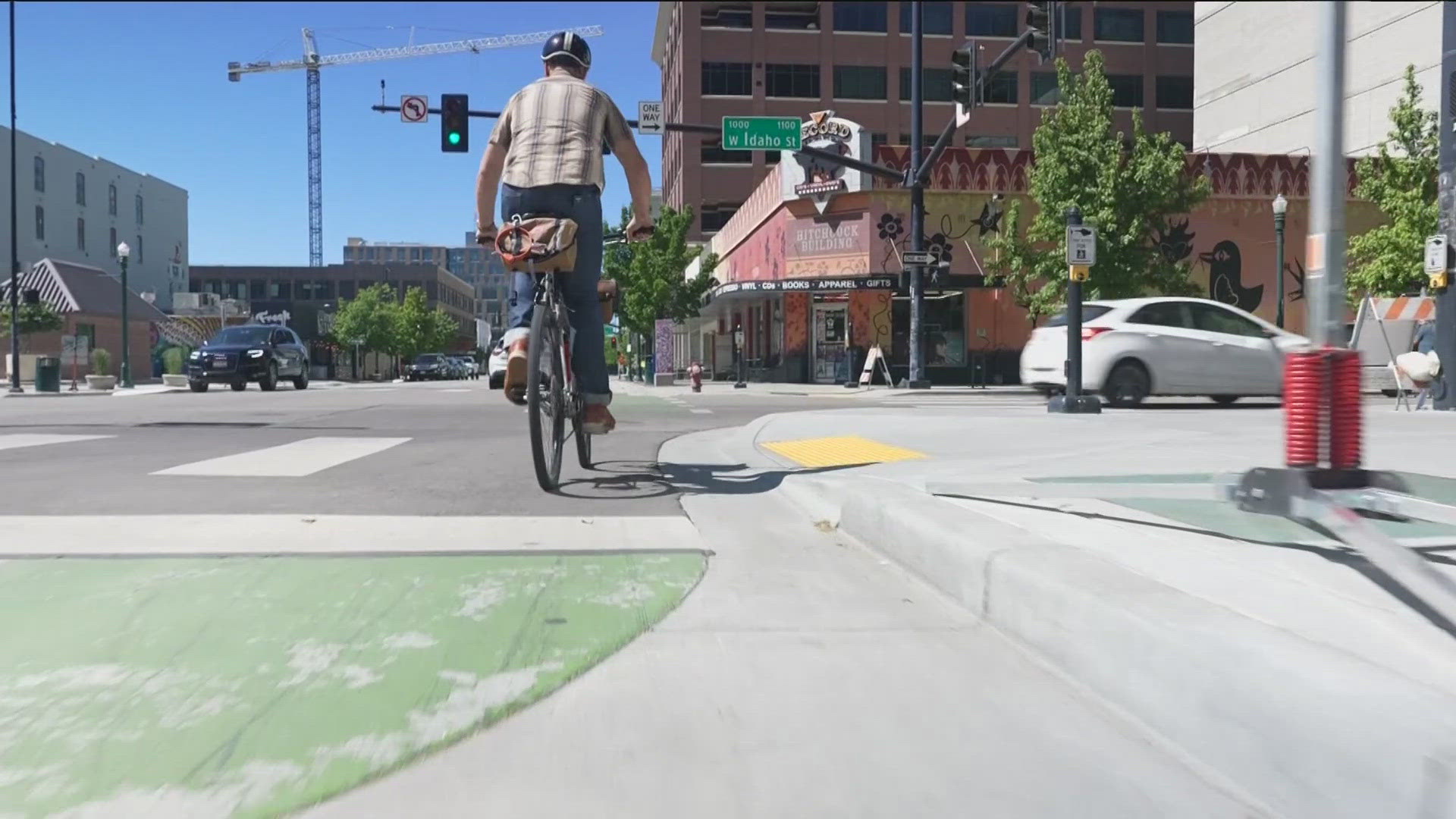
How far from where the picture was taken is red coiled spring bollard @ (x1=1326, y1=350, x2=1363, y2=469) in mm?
2709

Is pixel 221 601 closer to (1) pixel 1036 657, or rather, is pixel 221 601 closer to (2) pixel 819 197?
(1) pixel 1036 657

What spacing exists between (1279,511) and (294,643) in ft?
8.92

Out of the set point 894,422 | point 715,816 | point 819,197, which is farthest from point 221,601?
point 819,197

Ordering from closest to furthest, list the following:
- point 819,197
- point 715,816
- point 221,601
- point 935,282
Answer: point 715,816 → point 221,601 → point 935,282 → point 819,197

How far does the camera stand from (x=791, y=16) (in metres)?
52.1

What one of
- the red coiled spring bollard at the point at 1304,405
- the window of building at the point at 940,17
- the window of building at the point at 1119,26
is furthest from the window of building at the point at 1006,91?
the red coiled spring bollard at the point at 1304,405

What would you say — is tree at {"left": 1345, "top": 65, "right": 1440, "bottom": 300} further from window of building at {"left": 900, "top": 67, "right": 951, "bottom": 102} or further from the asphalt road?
window of building at {"left": 900, "top": 67, "right": 951, "bottom": 102}

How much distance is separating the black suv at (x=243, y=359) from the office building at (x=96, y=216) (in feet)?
109

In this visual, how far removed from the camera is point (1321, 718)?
1696mm

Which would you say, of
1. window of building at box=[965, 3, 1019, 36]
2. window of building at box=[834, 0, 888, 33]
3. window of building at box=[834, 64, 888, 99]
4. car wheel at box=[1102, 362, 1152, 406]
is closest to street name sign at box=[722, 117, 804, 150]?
car wheel at box=[1102, 362, 1152, 406]

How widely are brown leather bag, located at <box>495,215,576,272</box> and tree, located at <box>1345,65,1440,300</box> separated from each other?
82.6 feet

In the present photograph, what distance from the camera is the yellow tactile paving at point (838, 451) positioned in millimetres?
6348

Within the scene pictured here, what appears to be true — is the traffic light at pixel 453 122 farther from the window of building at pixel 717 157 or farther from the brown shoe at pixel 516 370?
the window of building at pixel 717 157

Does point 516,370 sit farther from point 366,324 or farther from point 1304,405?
point 366,324
